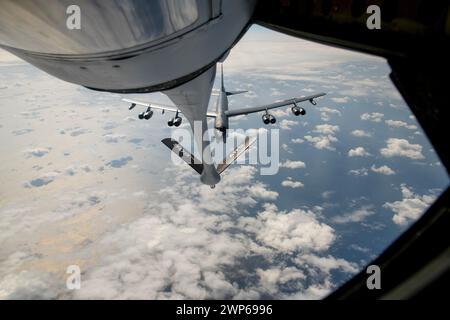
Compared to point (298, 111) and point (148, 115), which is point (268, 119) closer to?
point (298, 111)

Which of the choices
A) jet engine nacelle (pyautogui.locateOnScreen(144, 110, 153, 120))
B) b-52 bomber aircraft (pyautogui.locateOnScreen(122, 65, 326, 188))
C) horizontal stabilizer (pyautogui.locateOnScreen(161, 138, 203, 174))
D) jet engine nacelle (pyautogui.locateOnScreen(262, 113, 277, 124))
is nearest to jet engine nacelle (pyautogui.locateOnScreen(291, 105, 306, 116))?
b-52 bomber aircraft (pyautogui.locateOnScreen(122, 65, 326, 188))

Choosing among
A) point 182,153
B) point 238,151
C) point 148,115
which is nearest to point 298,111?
point 238,151

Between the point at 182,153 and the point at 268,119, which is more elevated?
the point at 182,153

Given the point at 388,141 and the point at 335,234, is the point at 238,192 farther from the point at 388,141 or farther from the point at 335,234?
the point at 388,141

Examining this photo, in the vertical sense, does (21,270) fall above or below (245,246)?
above

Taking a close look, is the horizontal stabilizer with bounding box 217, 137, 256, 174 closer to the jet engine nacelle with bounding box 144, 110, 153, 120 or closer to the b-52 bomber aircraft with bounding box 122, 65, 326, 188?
the b-52 bomber aircraft with bounding box 122, 65, 326, 188

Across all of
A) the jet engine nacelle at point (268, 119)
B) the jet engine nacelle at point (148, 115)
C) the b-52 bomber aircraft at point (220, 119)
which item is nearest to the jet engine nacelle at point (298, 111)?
the b-52 bomber aircraft at point (220, 119)

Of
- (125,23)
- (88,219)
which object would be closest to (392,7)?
(125,23)

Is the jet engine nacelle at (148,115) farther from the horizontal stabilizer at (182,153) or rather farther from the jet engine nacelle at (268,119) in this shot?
the jet engine nacelle at (268,119)
